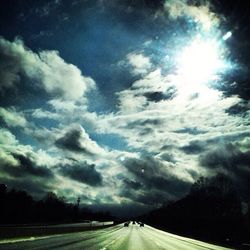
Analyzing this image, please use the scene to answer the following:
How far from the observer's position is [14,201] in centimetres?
11869

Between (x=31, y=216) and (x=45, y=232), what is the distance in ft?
265

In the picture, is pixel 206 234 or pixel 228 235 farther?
pixel 206 234

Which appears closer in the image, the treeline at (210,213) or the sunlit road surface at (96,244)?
the sunlit road surface at (96,244)

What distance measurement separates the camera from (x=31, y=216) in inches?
4788

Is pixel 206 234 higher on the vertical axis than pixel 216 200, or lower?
lower

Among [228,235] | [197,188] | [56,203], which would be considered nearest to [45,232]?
[228,235]

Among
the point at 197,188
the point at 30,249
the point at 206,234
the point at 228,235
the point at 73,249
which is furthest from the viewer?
the point at 197,188

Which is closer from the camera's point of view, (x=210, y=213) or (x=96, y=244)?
(x=96, y=244)

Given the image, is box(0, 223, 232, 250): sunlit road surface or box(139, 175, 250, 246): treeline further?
box(139, 175, 250, 246): treeline

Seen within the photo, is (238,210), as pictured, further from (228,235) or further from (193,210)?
(228,235)

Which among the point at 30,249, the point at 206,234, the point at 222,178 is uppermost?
the point at 222,178

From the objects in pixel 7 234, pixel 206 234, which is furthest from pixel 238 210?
pixel 7 234

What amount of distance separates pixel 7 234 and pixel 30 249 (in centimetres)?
1280

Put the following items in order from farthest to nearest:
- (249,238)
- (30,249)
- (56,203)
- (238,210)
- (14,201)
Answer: (56,203)
(14,201)
(238,210)
(249,238)
(30,249)
